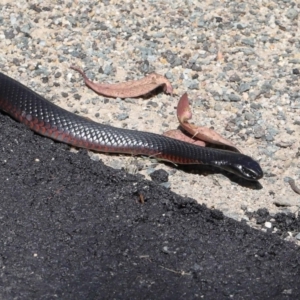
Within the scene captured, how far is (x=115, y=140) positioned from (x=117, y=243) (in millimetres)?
1351

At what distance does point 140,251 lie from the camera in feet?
18.0

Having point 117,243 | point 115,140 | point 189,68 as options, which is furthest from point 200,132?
point 117,243

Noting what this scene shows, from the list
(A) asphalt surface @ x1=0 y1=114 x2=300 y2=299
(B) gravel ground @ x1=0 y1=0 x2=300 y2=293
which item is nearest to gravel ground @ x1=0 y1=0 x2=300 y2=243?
(B) gravel ground @ x1=0 y1=0 x2=300 y2=293

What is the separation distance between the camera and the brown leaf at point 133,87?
7.31m

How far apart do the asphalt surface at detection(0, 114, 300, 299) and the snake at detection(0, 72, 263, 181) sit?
13.1 inches

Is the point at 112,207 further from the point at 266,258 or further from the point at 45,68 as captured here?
the point at 45,68

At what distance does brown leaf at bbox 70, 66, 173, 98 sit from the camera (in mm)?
7309

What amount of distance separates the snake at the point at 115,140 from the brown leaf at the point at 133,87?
540mm

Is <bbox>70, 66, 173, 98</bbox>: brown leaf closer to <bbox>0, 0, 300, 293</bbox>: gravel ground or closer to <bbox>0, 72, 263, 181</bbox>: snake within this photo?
<bbox>0, 0, 300, 293</bbox>: gravel ground

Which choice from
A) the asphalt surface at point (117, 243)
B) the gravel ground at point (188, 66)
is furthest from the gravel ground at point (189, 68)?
the asphalt surface at point (117, 243)

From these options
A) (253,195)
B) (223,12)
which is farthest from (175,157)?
(223,12)

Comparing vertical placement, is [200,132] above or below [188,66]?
below

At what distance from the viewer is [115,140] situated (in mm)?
6723

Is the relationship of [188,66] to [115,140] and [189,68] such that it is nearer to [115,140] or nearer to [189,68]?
[189,68]
